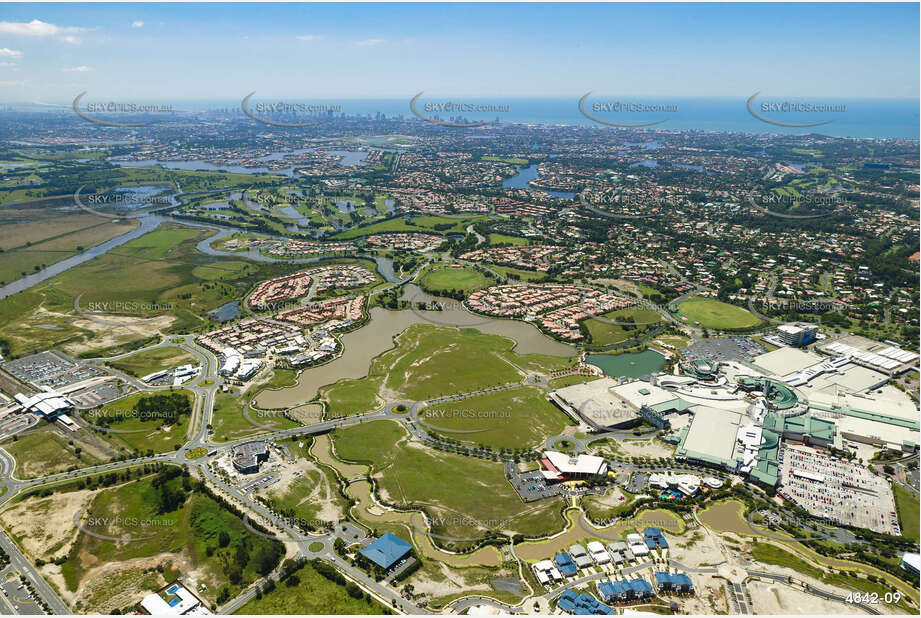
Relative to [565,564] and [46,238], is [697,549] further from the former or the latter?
[46,238]

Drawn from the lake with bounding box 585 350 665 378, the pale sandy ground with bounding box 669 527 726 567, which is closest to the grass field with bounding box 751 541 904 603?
the pale sandy ground with bounding box 669 527 726 567

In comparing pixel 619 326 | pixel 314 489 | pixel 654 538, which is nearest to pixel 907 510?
pixel 654 538

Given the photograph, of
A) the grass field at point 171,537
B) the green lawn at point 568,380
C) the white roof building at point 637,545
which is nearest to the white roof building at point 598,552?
the white roof building at point 637,545

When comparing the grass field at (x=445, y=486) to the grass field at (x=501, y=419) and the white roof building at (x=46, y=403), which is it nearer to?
the grass field at (x=501, y=419)

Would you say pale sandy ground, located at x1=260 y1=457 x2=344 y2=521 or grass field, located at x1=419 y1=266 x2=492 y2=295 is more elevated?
grass field, located at x1=419 y1=266 x2=492 y2=295

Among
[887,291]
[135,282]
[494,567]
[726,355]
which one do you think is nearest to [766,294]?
[887,291]

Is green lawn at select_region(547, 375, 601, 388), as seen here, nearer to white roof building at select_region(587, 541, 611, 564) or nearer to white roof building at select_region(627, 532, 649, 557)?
white roof building at select_region(627, 532, 649, 557)
